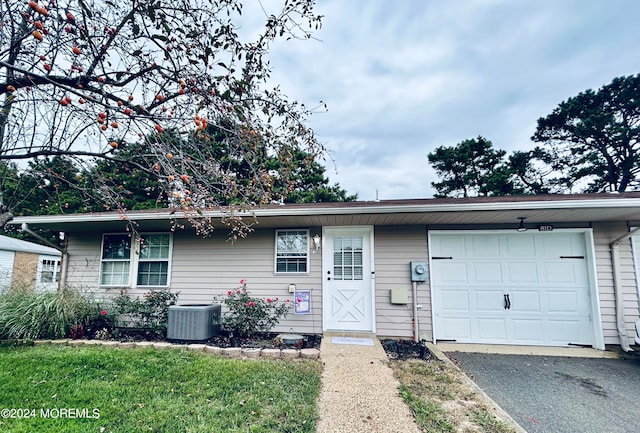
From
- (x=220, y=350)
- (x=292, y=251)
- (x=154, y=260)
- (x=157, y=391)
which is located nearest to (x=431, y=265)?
(x=292, y=251)

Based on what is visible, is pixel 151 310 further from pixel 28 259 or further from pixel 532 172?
pixel 532 172

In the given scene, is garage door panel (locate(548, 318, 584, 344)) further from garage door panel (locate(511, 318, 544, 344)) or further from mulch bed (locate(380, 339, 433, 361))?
mulch bed (locate(380, 339, 433, 361))

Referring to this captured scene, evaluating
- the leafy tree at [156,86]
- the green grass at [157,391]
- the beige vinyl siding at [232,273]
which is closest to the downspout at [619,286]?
the beige vinyl siding at [232,273]

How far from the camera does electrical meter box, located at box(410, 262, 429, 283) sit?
546cm

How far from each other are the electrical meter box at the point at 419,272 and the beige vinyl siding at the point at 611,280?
9.31 feet

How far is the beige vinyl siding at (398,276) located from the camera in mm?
5457

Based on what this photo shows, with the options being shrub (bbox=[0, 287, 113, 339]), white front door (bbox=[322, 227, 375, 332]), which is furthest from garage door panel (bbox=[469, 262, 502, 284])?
shrub (bbox=[0, 287, 113, 339])

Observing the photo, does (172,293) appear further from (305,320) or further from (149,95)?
(149,95)

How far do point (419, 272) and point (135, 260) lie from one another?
586cm

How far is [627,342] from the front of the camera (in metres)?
4.90

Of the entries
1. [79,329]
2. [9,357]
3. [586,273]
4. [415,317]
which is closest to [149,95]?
[9,357]

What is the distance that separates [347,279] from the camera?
228 inches

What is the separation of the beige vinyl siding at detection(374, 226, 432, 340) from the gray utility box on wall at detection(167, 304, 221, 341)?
10.1 ft

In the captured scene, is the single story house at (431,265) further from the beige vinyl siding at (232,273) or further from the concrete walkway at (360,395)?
the concrete walkway at (360,395)
